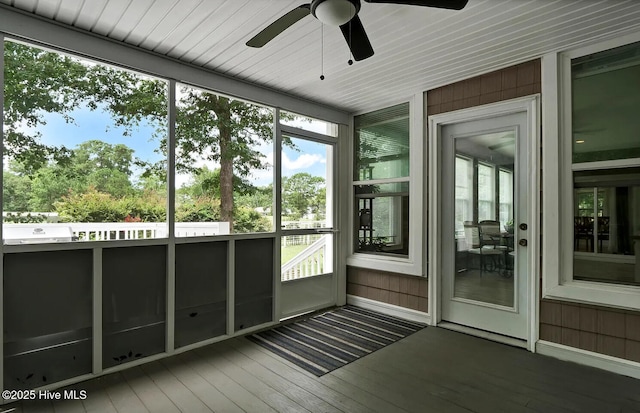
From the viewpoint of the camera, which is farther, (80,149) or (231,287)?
(80,149)

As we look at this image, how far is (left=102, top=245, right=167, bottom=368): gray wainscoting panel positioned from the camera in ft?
8.55

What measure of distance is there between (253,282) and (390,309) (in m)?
1.74

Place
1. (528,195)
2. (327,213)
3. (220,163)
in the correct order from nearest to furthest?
(528,195)
(327,213)
(220,163)

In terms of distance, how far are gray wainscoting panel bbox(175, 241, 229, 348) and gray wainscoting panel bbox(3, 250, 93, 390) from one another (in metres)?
0.70

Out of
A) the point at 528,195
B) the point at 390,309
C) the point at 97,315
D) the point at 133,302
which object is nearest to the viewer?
the point at 97,315

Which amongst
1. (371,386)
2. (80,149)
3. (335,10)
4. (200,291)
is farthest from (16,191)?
(371,386)

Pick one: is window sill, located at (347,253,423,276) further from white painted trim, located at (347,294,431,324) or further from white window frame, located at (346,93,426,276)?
white painted trim, located at (347,294,431,324)

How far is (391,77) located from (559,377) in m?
3.00

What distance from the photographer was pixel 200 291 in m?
3.15

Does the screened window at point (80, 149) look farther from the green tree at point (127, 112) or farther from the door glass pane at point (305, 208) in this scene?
the door glass pane at point (305, 208)

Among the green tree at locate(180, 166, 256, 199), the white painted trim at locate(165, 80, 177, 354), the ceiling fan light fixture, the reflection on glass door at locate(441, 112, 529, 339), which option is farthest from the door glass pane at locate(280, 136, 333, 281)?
the ceiling fan light fixture

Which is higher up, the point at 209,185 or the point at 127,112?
the point at 127,112

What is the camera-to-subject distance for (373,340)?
10.7 ft

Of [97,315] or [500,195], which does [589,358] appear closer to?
[500,195]
